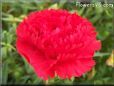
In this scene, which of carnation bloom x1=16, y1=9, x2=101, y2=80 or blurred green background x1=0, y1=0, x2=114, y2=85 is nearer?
carnation bloom x1=16, y1=9, x2=101, y2=80

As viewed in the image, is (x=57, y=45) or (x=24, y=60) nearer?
(x=57, y=45)

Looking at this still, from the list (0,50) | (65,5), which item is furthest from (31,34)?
(65,5)

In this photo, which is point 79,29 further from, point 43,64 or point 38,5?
point 38,5

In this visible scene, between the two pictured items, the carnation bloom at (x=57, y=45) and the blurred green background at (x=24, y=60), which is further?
the blurred green background at (x=24, y=60)
